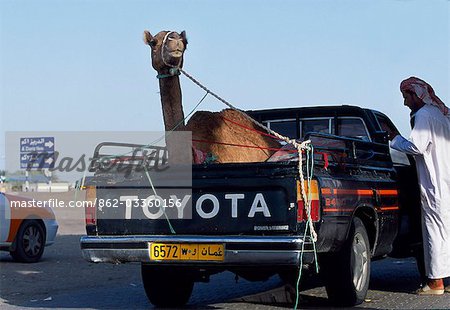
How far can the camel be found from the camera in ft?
31.1

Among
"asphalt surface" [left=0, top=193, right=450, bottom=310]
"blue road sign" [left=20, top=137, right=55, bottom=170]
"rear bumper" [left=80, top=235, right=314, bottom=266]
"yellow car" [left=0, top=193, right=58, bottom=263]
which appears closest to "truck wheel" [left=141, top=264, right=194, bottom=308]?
"asphalt surface" [left=0, top=193, right=450, bottom=310]

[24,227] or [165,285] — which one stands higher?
[24,227]

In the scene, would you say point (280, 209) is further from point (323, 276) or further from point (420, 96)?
point (420, 96)

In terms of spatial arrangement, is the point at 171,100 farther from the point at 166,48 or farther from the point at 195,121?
the point at 166,48

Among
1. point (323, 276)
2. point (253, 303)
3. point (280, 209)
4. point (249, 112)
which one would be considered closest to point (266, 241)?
point (280, 209)

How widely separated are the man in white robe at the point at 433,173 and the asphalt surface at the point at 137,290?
445mm

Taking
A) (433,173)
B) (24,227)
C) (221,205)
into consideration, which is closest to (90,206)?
(221,205)

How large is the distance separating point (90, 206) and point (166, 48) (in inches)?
77.0

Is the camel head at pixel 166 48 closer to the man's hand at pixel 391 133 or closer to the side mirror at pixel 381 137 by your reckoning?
the side mirror at pixel 381 137

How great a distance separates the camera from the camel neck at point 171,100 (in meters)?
9.65

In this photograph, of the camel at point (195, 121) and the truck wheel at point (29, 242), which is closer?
the camel at point (195, 121)

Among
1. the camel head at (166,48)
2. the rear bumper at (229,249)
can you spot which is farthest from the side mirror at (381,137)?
the rear bumper at (229,249)

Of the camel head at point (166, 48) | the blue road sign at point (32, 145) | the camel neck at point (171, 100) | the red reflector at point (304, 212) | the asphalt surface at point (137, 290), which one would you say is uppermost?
the blue road sign at point (32, 145)

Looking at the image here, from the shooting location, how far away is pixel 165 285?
9.19 m
